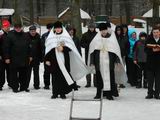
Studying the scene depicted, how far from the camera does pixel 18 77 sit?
1519 centimetres

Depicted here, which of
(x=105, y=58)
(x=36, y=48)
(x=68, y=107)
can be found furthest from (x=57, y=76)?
(x=36, y=48)

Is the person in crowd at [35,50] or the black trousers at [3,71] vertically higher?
the person in crowd at [35,50]

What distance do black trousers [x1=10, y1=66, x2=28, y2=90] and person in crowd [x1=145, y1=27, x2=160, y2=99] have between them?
11.6 feet

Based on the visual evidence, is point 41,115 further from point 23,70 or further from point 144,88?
point 144,88

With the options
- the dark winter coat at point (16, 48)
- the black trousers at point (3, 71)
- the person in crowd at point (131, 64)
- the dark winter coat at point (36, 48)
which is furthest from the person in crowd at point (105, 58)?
the black trousers at point (3, 71)

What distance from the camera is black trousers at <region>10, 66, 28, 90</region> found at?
48.8 feet

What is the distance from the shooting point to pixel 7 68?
50.8 ft

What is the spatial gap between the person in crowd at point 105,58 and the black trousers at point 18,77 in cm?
246

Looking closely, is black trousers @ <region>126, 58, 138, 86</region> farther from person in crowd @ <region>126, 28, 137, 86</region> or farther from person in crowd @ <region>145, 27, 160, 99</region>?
person in crowd @ <region>145, 27, 160, 99</region>

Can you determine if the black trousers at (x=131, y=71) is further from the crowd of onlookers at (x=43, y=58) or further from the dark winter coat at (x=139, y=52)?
the dark winter coat at (x=139, y=52)

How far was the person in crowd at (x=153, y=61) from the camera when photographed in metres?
13.4

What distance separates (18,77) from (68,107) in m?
3.23

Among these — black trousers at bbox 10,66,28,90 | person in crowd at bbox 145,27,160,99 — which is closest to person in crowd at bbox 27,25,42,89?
black trousers at bbox 10,66,28,90

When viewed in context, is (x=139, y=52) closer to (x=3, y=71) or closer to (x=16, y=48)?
(x=16, y=48)
